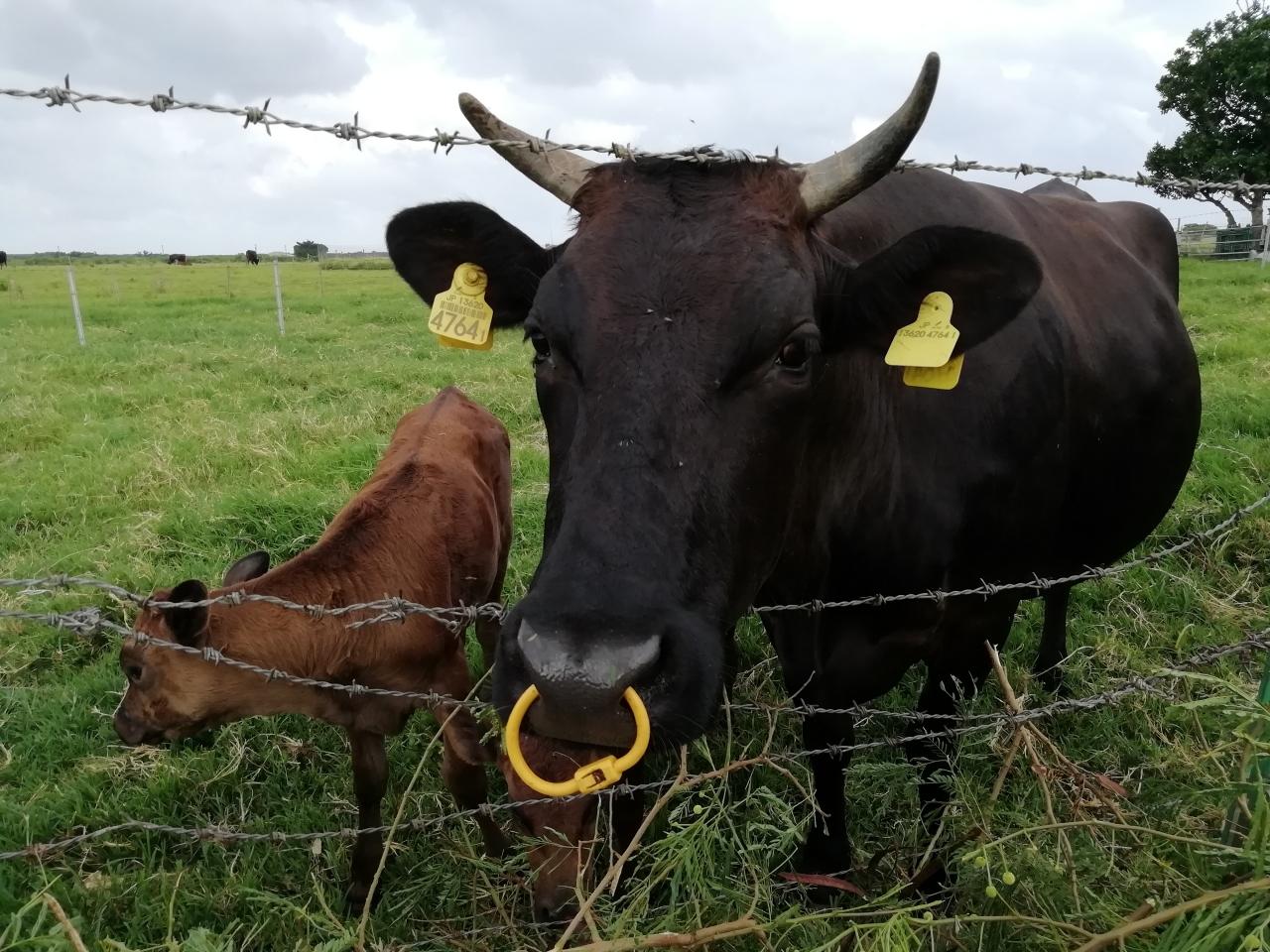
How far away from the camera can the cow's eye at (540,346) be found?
2445mm

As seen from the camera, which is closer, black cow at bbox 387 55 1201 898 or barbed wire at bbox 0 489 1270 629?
black cow at bbox 387 55 1201 898

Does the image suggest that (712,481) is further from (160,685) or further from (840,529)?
(160,685)

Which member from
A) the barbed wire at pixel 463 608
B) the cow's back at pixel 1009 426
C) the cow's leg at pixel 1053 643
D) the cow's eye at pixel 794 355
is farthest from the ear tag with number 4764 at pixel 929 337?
the cow's leg at pixel 1053 643

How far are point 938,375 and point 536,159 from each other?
1.36 metres

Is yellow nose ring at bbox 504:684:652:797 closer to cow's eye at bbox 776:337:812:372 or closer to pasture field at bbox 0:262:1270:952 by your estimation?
pasture field at bbox 0:262:1270:952

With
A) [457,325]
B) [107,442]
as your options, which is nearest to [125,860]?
[457,325]

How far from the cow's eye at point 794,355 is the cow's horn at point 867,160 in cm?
44

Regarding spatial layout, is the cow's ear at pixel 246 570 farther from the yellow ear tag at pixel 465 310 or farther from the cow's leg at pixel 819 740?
the cow's leg at pixel 819 740

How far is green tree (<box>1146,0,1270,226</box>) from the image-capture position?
3378 cm

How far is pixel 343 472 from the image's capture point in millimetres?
6938

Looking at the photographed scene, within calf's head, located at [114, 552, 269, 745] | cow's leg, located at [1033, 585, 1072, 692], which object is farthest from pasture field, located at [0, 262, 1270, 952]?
calf's head, located at [114, 552, 269, 745]

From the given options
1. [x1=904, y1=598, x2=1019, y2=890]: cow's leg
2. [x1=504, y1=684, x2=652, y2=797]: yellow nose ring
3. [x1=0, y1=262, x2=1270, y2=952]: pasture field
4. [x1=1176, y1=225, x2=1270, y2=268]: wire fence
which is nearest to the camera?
[x1=504, y1=684, x2=652, y2=797]: yellow nose ring

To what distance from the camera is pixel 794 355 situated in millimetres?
2287

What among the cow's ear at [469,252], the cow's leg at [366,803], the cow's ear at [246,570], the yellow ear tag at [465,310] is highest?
the cow's ear at [469,252]
